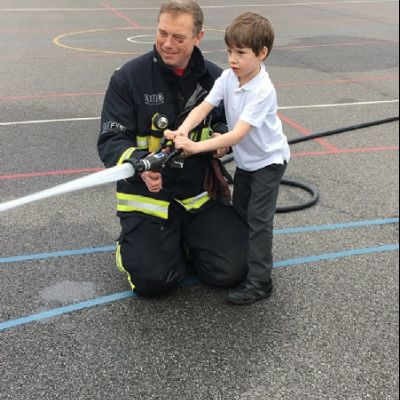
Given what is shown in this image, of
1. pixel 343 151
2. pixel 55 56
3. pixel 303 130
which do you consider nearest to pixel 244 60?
pixel 343 151

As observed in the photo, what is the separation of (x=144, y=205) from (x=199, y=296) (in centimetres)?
67

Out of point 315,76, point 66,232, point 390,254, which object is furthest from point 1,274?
point 315,76

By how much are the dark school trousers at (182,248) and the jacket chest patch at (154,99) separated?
0.66m

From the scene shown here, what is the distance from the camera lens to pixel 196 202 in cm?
350

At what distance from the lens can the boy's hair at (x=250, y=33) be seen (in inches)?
110

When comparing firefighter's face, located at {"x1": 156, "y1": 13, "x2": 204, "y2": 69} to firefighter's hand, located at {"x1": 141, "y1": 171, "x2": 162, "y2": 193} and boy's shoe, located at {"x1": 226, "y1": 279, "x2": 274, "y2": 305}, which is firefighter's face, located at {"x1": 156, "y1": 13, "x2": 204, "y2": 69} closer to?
firefighter's hand, located at {"x1": 141, "y1": 171, "x2": 162, "y2": 193}

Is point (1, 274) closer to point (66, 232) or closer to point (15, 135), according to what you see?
point (66, 232)

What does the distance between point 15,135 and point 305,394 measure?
475 centimetres

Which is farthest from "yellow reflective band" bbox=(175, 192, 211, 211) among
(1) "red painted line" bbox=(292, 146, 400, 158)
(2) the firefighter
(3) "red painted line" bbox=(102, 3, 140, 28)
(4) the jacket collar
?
(3) "red painted line" bbox=(102, 3, 140, 28)

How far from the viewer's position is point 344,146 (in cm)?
615

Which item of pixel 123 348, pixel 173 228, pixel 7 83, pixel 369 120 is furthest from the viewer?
pixel 7 83

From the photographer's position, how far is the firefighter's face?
119 inches

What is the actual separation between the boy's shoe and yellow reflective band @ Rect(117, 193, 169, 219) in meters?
0.64

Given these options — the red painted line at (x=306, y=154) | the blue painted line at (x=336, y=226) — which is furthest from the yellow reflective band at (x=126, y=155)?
the red painted line at (x=306, y=154)
